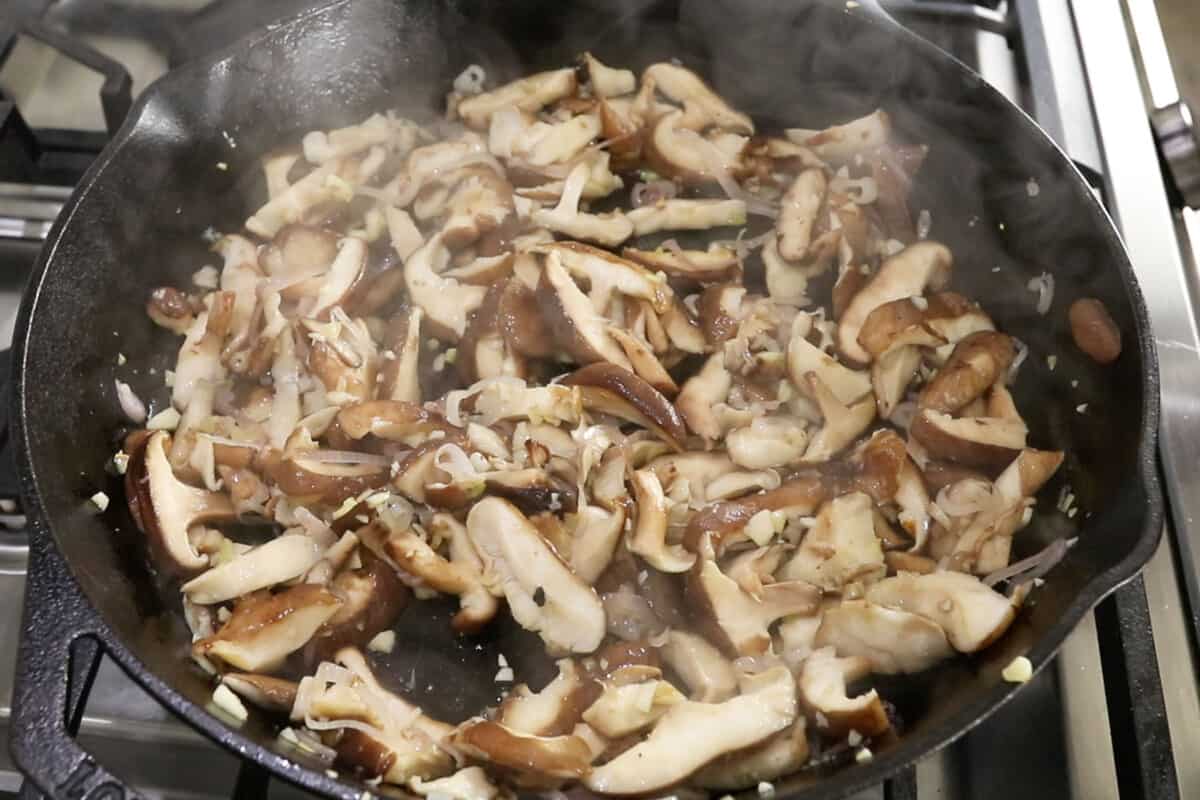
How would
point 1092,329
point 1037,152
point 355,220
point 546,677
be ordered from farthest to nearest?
point 355,220, point 1037,152, point 1092,329, point 546,677

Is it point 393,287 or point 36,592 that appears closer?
point 36,592

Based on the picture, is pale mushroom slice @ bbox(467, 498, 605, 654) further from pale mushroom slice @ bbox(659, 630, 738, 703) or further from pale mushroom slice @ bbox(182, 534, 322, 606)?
pale mushroom slice @ bbox(182, 534, 322, 606)

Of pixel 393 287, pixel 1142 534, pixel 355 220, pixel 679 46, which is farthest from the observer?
pixel 679 46

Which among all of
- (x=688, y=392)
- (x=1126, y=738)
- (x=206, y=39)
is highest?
(x=206, y=39)

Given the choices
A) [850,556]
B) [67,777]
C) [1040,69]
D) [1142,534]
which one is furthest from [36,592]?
[1040,69]

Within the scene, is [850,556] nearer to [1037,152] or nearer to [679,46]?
[1037,152]

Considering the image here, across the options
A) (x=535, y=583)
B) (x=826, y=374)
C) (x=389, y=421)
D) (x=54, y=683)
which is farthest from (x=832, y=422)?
(x=54, y=683)
